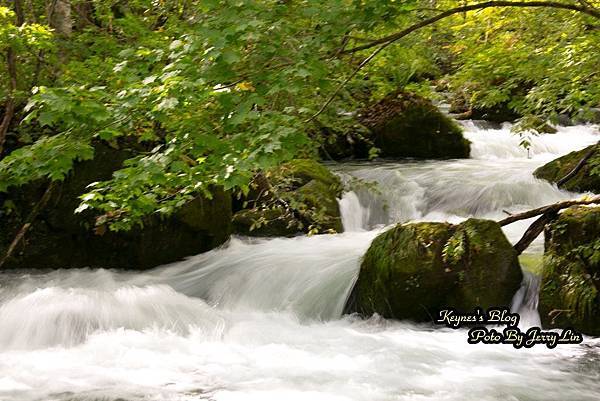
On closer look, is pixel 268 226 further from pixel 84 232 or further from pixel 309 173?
pixel 84 232

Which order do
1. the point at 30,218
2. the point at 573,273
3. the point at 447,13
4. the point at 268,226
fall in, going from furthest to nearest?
the point at 268,226 → the point at 30,218 → the point at 573,273 → the point at 447,13

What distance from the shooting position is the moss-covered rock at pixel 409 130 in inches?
525

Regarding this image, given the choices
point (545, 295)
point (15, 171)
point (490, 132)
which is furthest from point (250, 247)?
point (490, 132)

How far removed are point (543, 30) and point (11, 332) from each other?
598 cm

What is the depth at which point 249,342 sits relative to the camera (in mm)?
5770

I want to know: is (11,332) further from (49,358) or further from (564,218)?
(564,218)

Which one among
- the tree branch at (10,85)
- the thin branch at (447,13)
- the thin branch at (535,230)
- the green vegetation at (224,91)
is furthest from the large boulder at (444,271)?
the tree branch at (10,85)

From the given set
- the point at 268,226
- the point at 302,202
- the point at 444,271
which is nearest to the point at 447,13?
the point at 444,271

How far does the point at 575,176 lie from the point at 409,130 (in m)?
4.29

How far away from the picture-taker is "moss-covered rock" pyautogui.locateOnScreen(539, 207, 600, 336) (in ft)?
17.8

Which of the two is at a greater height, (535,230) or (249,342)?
(535,230)

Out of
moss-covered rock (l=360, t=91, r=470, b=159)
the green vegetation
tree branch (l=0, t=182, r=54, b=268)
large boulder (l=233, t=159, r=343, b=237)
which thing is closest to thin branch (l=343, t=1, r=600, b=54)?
the green vegetation

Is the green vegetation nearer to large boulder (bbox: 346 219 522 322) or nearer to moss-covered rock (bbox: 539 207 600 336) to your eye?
moss-covered rock (bbox: 539 207 600 336)

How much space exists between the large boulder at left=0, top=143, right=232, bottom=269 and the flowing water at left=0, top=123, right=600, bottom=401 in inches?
10.7
